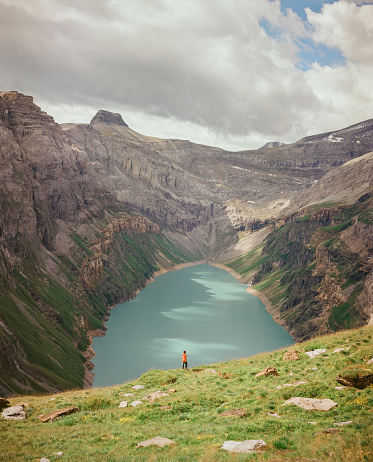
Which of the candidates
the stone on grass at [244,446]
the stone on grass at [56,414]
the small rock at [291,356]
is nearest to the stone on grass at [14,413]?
the stone on grass at [56,414]

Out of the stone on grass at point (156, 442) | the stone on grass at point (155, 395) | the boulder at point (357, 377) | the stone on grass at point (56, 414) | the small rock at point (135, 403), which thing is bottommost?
the stone on grass at point (155, 395)

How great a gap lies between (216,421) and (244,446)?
5.50 meters

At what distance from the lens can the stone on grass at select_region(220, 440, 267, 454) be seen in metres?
18.0

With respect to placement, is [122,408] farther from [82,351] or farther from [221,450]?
[82,351]

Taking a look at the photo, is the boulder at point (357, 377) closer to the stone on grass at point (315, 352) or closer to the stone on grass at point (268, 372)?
the stone on grass at point (268, 372)

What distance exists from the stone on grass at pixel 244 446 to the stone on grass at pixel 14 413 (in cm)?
1807

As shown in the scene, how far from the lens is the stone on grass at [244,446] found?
18.0 meters

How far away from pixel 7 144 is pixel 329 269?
416 feet

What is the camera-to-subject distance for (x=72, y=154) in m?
198

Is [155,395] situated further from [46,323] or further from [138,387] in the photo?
[46,323]

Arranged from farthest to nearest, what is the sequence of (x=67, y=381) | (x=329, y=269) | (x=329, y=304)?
(x=329, y=269) → (x=329, y=304) → (x=67, y=381)

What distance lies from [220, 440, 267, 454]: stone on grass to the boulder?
8.93 meters

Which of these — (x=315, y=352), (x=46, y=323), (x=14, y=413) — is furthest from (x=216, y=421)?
(x=46, y=323)

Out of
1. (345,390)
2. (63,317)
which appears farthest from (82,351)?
(345,390)
